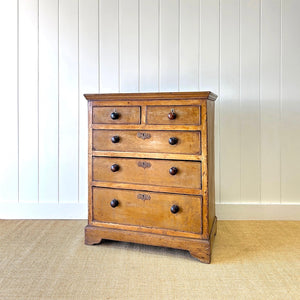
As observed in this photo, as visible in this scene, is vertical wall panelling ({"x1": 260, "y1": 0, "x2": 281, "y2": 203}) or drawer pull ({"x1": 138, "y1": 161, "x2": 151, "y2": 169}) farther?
vertical wall panelling ({"x1": 260, "y1": 0, "x2": 281, "y2": 203})

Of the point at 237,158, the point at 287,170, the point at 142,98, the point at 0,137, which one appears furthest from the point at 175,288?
the point at 0,137

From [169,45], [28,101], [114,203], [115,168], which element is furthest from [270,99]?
[28,101]

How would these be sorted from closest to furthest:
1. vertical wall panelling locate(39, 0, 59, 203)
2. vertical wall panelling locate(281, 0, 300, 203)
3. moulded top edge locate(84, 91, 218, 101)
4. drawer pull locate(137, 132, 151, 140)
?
moulded top edge locate(84, 91, 218, 101) → drawer pull locate(137, 132, 151, 140) → vertical wall panelling locate(281, 0, 300, 203) → vertical wall panelling locate(39, 0, 59, 203)

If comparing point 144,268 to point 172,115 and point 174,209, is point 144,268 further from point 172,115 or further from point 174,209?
point 172,115

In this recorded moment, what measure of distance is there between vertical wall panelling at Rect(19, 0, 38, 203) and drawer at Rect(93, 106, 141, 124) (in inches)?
32.9

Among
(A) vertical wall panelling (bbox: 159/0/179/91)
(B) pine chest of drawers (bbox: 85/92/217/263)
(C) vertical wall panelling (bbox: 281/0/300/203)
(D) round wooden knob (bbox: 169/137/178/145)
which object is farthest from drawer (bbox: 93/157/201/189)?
(C) vertical wall panelling (bbox: 281/0/300/203)

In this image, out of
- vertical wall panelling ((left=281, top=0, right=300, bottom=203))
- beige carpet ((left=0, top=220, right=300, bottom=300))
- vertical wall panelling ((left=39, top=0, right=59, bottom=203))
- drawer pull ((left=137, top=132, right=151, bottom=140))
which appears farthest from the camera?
vertical wall panelling ((left=39, top=0, right=59, bottom=203))

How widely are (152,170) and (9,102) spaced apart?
4.83ft

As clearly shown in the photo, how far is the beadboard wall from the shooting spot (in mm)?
2561

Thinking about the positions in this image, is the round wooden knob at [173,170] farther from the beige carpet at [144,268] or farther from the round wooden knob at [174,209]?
the beige carpet at [144,268]

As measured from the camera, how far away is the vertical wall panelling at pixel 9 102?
8.69 ft

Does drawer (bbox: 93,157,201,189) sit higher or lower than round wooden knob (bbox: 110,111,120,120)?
lower

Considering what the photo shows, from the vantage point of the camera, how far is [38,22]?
2.64m

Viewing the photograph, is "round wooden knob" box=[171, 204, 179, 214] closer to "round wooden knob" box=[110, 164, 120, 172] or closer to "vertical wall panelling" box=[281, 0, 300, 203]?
"round wooden knob" box=[110, 164, 120, 172]
